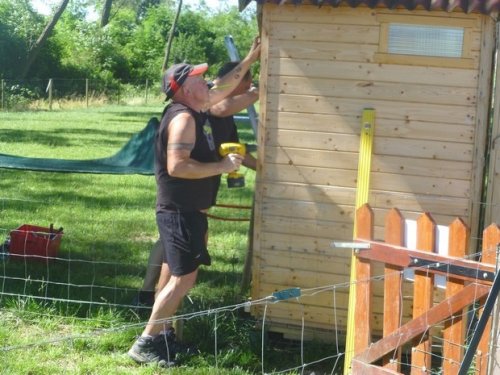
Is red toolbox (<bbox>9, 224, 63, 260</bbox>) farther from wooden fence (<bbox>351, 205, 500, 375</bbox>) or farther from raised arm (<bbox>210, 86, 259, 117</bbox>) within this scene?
wooden fence (<bbox>351, 205, 500, 375</bbox>)

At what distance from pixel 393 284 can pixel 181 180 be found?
4.65 ft

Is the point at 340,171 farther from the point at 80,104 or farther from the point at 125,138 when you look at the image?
the point at 80,104

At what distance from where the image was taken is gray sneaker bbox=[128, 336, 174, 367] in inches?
212

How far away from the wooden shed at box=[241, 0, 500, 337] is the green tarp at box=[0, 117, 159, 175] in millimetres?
1742

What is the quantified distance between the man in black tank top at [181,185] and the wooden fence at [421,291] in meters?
1.04

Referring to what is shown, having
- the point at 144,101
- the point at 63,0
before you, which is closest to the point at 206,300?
the point at 63,0

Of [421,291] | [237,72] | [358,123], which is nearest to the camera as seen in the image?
[421,291]

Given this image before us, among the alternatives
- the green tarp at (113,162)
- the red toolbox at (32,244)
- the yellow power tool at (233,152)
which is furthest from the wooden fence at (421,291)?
the red toolbox at (32,244)

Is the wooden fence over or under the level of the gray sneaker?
over

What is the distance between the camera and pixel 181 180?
17.3 ft

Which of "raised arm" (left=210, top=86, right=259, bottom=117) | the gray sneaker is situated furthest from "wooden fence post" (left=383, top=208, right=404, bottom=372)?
"raised arm" (left=210, top=86, right=259, bottom=117)

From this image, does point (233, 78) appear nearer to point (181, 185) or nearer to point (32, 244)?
point (181, 185)

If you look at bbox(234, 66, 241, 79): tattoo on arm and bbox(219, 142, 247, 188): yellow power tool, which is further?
bbox(234, 66, 241, 79): tattoo on arm

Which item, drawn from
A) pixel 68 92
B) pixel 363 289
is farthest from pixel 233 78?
pixel 68 92
